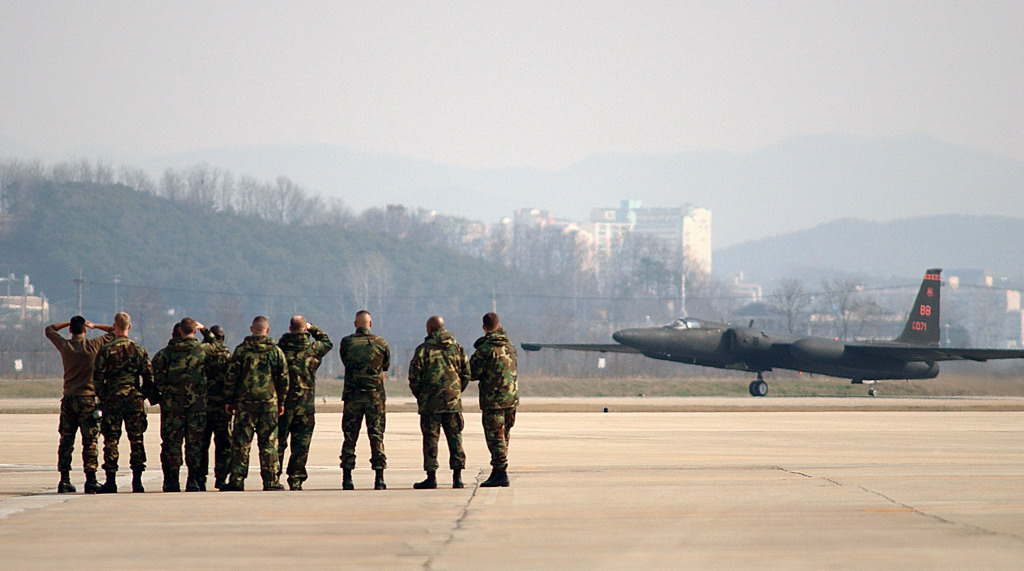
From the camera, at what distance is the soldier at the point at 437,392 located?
13.3 metres

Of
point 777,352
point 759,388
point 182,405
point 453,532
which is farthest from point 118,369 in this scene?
point 777,352

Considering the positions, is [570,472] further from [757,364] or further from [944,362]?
[944,362]

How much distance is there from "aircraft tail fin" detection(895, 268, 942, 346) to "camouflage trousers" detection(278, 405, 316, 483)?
1747 inches

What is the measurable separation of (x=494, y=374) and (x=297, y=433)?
217 centimetres

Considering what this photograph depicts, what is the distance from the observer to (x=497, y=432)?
13336 millimetres

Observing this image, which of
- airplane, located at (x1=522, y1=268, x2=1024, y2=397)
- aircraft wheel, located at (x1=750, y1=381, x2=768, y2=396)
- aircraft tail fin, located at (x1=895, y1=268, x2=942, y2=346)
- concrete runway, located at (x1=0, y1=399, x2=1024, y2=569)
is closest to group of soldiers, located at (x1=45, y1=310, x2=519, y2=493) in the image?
concrete runway, located at (x1=0, y1=399, x2=1024, y2=569)

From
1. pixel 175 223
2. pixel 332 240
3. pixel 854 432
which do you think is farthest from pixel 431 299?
pixel 854 432

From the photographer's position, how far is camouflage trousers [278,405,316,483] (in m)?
13.3

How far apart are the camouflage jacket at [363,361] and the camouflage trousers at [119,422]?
6.99 ft

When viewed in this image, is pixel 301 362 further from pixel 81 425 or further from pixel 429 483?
pixel 81 425

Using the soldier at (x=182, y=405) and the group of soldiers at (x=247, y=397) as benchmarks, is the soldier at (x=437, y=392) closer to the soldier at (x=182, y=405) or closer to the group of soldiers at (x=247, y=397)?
the group of soldiers at (x=247, y=397)

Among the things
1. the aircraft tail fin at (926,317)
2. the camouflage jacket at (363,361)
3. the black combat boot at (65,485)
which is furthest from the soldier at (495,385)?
the aircraft tail fin at (926,317)

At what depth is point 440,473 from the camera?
15.4m

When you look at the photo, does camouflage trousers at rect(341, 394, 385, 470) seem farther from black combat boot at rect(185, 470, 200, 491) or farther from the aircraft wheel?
the aircraft wheel
